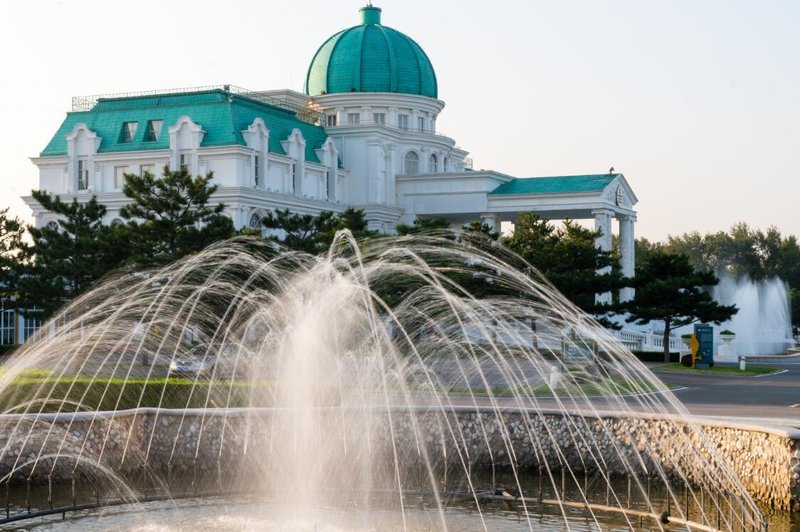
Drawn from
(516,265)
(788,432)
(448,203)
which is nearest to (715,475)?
(788,432)

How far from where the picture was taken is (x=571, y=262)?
49906 millimetres

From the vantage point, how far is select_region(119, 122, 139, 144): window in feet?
242

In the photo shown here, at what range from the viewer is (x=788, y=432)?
65.1 ft

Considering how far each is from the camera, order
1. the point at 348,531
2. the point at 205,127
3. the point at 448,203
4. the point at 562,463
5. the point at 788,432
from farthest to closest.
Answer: the point at 448,203, the point at 205,127, the point at 562,463, the point at 788,432, the point at 348,531

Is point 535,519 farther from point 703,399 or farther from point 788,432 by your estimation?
point 703,399

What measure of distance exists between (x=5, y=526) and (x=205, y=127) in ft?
184

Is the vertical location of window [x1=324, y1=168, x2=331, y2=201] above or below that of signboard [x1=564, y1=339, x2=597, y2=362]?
above

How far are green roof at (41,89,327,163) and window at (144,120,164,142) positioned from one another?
0.14 meters

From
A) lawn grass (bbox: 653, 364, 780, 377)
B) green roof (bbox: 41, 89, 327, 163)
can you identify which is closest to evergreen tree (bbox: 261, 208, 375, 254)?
lawn grass (bbox: 653, 364, 780, 377)

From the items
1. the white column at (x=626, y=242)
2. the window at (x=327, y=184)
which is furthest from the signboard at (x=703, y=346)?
the window at (x=327, y=184)

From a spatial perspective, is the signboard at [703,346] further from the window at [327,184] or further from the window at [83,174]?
the window at [83,174]

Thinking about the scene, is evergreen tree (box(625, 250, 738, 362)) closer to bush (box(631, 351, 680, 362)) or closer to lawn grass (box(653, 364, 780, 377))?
bush (box(631, 351, 680, 362))

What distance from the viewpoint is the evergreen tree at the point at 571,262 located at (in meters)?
48.3

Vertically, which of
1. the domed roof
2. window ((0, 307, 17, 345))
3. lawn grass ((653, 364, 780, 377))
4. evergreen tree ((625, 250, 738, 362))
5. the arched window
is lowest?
lawn grass ((653, 364, 780, 377))
